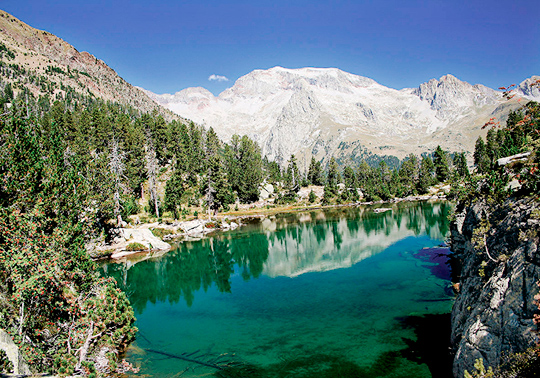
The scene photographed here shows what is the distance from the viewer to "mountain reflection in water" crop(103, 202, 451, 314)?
36781 millimetres

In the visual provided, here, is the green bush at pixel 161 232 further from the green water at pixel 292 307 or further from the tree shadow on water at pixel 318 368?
the tree shadow on water at pixel 318 368

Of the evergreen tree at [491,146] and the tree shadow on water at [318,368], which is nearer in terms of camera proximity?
the tree shadow on water at [318,368]

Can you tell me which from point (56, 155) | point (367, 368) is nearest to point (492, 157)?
point (367, 368)

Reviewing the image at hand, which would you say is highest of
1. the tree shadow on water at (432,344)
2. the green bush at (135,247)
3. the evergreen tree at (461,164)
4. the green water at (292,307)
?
the evergreen tree at (461,164)

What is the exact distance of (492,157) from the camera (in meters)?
101

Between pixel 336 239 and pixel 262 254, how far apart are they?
50.0 ft

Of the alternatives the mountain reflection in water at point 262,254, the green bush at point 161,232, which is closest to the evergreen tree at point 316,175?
the mountain reflection in water at point 262,254

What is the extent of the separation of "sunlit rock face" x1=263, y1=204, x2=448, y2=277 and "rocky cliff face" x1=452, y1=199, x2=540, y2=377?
26.3 meters

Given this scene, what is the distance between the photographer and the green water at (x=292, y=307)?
17.8 metres

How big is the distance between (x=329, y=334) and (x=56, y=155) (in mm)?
24625

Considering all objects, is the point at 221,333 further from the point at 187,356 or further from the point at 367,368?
the point at 367,368

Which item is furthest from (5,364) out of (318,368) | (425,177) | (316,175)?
(316,175)

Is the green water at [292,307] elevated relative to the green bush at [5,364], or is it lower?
lower

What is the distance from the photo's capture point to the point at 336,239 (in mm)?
56469
